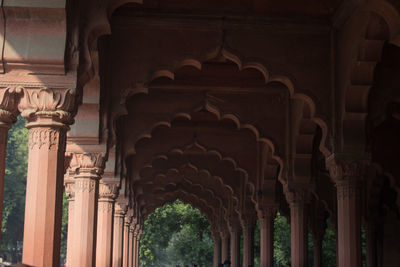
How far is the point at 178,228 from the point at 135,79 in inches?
1682

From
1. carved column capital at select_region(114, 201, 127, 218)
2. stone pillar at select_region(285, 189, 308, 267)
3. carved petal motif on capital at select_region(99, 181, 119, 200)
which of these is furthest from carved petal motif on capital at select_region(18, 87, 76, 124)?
carved column capital at select_region(114, 201, 127, 218)

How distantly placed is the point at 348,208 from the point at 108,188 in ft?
22.4

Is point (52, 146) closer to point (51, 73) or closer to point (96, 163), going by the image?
point (51, 73)

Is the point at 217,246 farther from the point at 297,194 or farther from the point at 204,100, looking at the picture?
the point at 204,100

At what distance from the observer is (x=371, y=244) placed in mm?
24438

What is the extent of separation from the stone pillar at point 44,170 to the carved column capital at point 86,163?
4.82 meters

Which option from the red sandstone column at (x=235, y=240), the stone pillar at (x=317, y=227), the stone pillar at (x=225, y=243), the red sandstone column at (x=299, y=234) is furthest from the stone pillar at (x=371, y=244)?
the stone pillar at (x=225, y=243)

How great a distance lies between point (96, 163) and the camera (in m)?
13.9

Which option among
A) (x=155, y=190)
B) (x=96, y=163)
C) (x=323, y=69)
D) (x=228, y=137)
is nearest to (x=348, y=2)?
(x=323, y=69)

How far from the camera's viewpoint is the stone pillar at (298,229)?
17844mm

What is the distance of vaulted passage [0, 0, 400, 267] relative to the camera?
8820 mm

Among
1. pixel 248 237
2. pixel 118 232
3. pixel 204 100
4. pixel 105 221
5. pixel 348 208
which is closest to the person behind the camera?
pixel 348 208

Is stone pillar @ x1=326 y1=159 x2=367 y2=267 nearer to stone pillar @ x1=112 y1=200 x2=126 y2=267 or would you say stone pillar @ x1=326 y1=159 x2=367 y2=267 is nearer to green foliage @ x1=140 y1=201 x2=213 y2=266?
stone pillar @ x1=112 y1=200 x2=126 y2=267

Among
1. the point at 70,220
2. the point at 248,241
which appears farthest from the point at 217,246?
the point at 70,220
